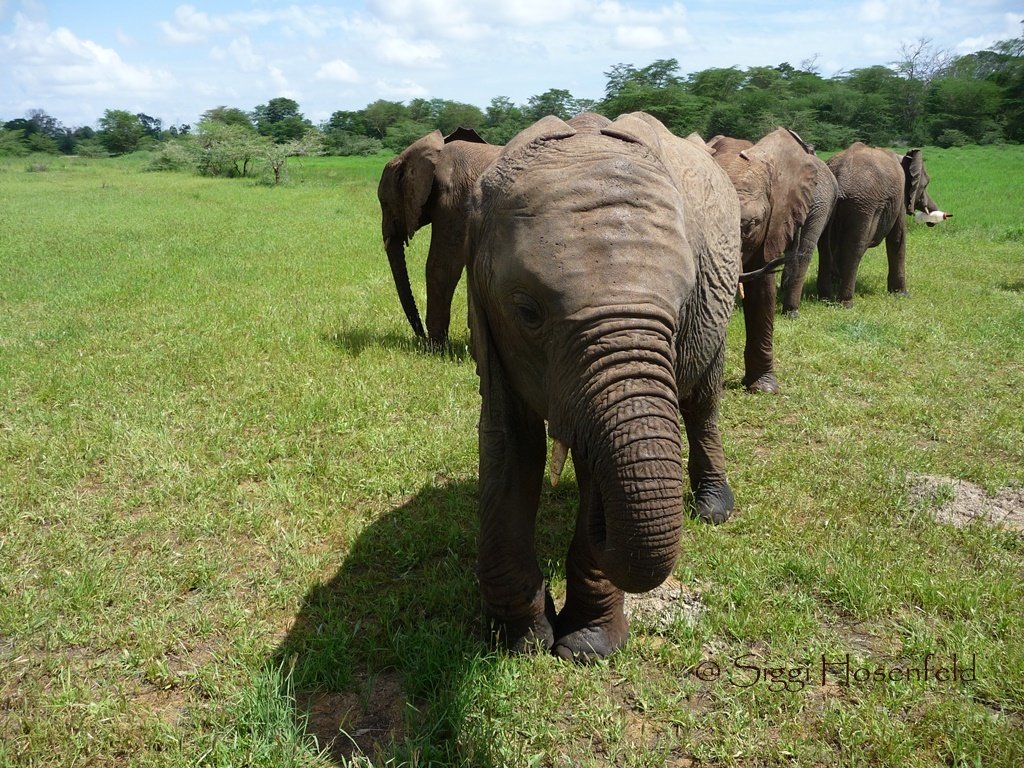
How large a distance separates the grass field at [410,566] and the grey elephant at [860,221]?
204 cm

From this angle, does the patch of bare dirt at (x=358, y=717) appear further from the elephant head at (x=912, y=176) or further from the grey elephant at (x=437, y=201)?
the elephant head at (x=912, y=176)

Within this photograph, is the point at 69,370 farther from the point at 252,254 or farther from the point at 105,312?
the point at 252,254

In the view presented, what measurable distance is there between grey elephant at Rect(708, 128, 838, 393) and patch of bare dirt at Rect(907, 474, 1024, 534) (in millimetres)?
1743

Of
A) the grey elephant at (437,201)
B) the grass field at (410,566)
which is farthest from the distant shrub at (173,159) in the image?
the grey elephant at (437,201)

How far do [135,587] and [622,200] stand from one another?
9.58ft

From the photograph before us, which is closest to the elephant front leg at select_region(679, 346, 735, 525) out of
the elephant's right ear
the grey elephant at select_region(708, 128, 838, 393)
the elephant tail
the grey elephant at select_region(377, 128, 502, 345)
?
the grey elephant at select_region(708, 128, 838, 393)

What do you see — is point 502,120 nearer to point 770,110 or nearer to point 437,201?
point 770,110

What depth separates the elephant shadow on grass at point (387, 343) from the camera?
7.23 meters

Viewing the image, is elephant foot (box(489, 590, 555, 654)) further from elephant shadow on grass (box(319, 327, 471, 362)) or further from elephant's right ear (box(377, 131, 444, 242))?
elephant's right ear (box(377, 131, 444, 242))

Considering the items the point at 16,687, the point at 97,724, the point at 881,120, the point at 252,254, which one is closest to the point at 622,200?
the point at 97,724

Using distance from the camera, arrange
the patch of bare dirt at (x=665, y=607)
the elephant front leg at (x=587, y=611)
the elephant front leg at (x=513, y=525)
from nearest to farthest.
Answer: the elephant front leg at (x=513, y=525) < the elephant front leg at (x=587, y=611) < the patch of bare dirt at (x=665, y=607)

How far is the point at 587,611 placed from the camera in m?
3.00

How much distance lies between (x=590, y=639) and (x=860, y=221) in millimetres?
8811

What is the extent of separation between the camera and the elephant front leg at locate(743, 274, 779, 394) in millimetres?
6008
